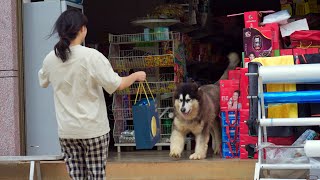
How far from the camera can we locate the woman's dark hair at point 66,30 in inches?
174

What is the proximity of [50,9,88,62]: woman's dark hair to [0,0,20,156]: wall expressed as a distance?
7.91 ft

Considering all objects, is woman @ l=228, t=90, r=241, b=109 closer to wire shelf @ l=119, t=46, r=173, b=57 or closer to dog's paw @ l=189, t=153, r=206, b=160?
dog's paw @ l=189, t=153, r=206, b=160

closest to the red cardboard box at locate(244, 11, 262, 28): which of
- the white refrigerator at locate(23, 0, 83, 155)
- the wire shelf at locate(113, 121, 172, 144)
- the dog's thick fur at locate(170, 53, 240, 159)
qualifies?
the dog's thick fur at locate(170, 53, 240, 159)

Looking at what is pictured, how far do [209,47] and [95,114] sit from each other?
4.68 meters

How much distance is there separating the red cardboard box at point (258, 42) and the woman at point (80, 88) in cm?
230

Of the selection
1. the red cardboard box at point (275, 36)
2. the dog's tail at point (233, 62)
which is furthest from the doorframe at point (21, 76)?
the red cardboard box at point (275, 36)

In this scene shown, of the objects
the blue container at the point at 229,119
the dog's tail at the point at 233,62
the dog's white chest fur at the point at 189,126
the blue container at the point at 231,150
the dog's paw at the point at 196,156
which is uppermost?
the dog's tail at the point at 233,62

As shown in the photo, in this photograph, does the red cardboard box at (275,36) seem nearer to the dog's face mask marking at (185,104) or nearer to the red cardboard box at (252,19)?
the red cardboard box at (252,19)

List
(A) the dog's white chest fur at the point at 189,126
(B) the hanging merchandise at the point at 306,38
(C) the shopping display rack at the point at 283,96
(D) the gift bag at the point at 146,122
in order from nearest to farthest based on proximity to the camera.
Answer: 1. (C) the shopping display rack at the point at 283,96
2. (D) the gift bag at the point at 146,122
3. (B) the hanging merchandise at the point at 306,38
4. (A) the dog's white chest fur at the point at 189,126

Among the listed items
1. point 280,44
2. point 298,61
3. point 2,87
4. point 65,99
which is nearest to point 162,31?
point 280,44

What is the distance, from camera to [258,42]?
21.2ft

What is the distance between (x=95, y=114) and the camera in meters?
4.45

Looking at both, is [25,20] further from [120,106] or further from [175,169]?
[175,169]

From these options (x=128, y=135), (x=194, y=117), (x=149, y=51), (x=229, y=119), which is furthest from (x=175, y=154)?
(x=149, y=51)
